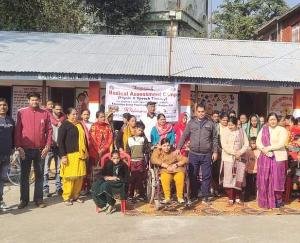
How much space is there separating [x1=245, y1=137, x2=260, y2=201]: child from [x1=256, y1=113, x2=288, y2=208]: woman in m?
0.46

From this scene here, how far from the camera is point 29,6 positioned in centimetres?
2455

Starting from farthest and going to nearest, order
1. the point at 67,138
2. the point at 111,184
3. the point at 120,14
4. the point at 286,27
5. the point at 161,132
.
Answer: the point at 120,14, the point at 286,27, the point at 161,132, the point at 67,138, the point at 111,184

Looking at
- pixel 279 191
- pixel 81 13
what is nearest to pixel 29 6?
pixel 81 13

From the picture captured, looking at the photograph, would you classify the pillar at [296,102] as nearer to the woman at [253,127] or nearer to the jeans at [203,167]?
the woman at [253,127]

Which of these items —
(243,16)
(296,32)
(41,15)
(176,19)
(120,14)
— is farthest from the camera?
(176,19)

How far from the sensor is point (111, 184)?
7.41m

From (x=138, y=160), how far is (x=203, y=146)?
3.70 ft

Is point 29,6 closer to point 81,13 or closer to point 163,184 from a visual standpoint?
point 81,13

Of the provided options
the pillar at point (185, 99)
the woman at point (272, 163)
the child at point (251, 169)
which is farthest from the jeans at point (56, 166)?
the pillar at point (185, 99)

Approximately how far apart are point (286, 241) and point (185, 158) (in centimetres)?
240

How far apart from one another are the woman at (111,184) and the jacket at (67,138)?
73 cm

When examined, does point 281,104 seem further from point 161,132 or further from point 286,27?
point 286,27

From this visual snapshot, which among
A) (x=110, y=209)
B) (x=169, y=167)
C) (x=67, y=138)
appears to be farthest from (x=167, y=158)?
(x=67, y=138)

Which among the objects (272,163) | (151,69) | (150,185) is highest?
(151,69)
